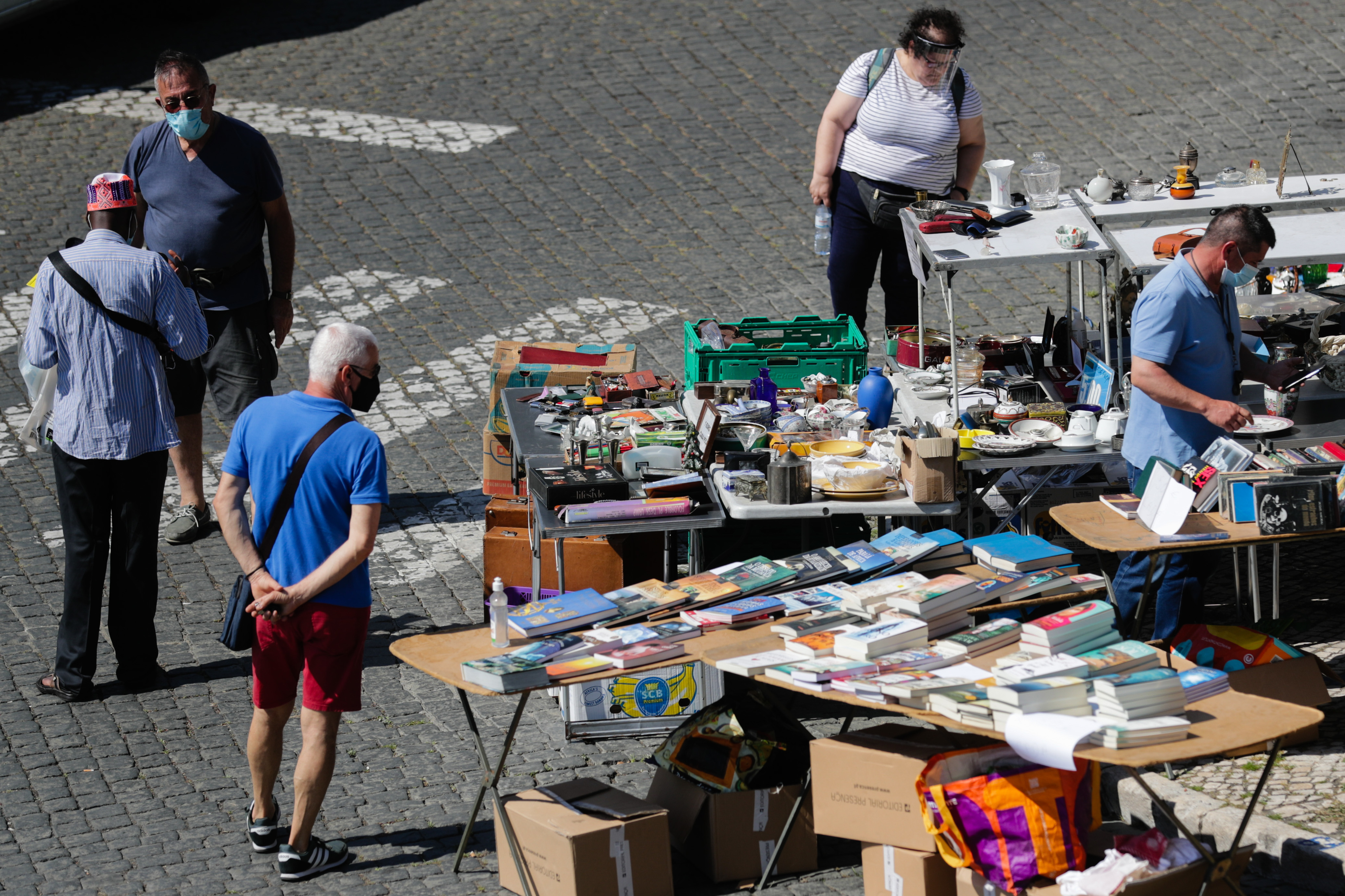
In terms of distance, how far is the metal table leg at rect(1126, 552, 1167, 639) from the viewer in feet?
17.4

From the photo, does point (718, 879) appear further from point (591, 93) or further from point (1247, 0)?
point (1247, 0)

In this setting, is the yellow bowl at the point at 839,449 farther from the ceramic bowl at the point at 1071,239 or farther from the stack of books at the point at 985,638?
the stack of books at the point at 985,638

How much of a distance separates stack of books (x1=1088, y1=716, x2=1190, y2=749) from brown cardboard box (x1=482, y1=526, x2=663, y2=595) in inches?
97.5

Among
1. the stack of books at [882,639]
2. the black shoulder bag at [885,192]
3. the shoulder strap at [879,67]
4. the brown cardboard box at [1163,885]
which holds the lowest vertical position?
the brown cardboard box at [1163,885]

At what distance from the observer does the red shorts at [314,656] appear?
187 inches

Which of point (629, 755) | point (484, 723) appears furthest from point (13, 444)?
point (629, 755)

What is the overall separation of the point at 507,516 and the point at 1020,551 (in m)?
2.33

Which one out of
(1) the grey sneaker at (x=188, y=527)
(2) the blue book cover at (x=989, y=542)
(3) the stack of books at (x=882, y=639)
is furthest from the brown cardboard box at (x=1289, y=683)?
(1) the grey sneaker at (x=188, y=527)

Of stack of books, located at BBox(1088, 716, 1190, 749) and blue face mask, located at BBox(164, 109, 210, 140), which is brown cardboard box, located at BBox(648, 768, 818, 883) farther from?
blue face mask, located at BBox(164, 109, 210, 140)

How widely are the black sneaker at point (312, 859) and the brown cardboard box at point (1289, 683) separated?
301 cm

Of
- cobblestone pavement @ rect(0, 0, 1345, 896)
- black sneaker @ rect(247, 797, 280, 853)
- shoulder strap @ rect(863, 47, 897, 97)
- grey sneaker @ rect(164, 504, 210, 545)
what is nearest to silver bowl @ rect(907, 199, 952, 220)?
shoulder strap @ rect(863, 47, 897, 97)

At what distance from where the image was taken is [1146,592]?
535 cm

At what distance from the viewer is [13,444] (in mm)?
8508

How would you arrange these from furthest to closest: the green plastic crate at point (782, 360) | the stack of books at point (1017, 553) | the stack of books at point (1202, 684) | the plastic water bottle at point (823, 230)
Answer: the plastic water bottle at point (823, 230)
the green plastic crate at point (782, 360)
the stack of books at point (1017, 553)
the stack of books at point (1202, 684)
